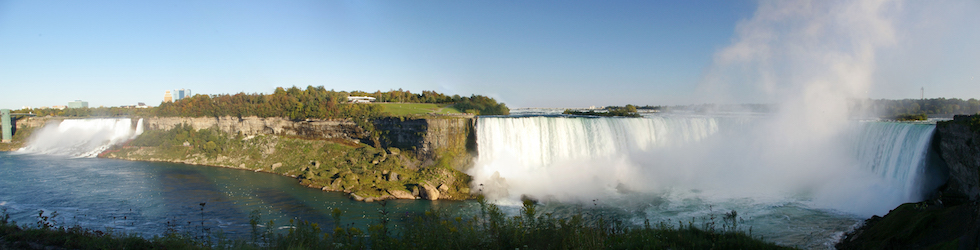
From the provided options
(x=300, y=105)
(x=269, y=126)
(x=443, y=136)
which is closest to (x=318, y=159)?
(x=300, y=105)

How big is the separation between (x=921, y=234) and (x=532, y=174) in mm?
19361

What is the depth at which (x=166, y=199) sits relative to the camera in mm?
21125

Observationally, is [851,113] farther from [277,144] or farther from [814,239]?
[277,144]

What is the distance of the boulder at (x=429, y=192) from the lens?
22844 mm

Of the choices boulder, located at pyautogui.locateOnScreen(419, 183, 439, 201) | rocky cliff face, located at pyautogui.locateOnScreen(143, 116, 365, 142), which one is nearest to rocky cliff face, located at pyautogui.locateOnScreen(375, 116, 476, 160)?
boulder, located at pyautogui.locateOnScreen(419, 183, 439, 201)

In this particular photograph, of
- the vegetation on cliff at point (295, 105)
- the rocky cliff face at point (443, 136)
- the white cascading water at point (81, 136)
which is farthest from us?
the white cascading water at point (81, 136)

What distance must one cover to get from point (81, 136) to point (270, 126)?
2603 centimetres

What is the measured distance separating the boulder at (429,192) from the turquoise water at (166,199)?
540mm

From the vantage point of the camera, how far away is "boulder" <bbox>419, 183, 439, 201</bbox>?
899 inches

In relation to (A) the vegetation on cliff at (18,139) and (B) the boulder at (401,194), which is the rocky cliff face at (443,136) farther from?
(A) the vegetation on cliff at (18,139)

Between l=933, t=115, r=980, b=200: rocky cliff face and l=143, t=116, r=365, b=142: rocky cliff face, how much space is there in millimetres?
32775

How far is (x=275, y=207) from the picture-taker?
20234mm

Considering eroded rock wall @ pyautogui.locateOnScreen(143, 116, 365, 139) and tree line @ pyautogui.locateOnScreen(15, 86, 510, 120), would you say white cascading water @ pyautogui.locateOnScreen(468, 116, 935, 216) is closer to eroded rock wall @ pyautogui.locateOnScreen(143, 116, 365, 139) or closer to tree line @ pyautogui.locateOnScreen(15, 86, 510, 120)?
tree line @ pyautogui.locateOnScreen(15, 86, 510, 120)

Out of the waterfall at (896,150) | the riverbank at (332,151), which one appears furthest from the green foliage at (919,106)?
the riverbank at (332,151)
